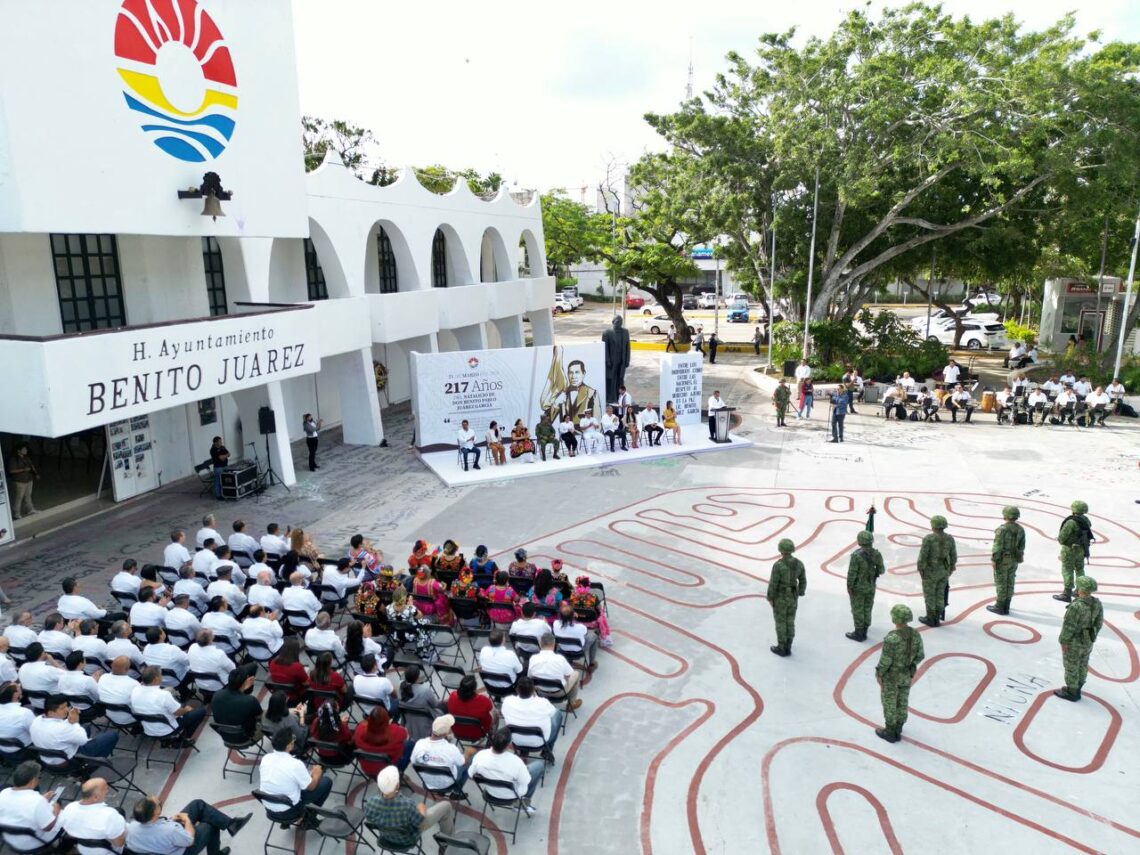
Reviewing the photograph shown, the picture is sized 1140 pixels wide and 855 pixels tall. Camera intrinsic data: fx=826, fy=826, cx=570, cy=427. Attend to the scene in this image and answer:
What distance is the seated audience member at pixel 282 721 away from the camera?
7.48 m

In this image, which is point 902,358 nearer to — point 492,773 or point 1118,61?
point 1118,61

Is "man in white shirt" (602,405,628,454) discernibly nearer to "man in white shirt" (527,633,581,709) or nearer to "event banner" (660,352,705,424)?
"event banner" (660,352,705,424)

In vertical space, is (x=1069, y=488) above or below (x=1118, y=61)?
below

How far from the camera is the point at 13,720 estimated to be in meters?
7.65

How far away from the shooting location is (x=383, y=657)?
9531mm

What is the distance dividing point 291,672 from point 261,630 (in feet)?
3.72

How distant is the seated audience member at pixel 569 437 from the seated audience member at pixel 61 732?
1402cm

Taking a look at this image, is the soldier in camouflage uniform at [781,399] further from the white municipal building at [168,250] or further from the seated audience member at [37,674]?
the seated audience member at [37,674]

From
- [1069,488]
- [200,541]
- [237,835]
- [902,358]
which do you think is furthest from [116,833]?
[902,358]

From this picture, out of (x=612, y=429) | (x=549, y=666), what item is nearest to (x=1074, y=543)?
(x=549, y=666)

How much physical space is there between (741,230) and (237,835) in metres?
28.9

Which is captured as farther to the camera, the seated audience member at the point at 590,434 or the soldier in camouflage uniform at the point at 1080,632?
the seated audience member at the point at 590,434

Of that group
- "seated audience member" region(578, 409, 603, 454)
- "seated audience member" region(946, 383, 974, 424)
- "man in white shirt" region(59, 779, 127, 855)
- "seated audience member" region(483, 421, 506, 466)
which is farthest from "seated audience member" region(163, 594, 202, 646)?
"seated audience member" region(946, 383, 974, 424)

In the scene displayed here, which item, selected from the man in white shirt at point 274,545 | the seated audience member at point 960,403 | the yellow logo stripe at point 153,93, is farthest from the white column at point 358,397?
the seated audience member at point 960,403
